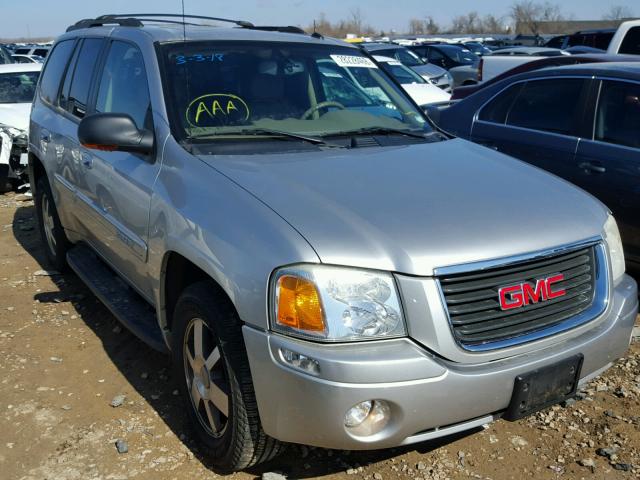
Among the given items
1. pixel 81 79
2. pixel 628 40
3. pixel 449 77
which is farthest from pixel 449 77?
pixel 81 79

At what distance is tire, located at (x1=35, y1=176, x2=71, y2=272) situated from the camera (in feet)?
16.6

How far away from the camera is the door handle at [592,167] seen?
15.3 ft

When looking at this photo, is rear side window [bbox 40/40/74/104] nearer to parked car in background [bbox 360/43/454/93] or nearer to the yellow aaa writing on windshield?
the yellow aaa writing on windshield

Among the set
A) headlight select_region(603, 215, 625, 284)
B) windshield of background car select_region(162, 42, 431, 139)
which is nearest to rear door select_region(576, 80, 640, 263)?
windshield of background car select_region(162, 42, 431, 139)

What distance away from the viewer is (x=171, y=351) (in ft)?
10.3

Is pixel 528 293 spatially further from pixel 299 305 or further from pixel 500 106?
pixel 500 106

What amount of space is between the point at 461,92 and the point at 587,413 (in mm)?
4946

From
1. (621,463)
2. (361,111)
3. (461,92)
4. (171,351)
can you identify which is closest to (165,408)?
(171,351)

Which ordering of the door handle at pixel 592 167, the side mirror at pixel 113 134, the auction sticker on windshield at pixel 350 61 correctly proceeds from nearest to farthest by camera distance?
the side mirror at pixel 113 134 → the auction sticker on windshield at pixel 350 61 → the door handle at pixel 592 167

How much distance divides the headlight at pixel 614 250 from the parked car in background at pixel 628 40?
721 centimetres

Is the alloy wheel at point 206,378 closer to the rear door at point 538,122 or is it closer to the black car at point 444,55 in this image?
the rear door at point 538,122

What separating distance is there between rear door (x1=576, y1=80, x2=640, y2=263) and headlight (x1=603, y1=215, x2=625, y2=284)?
5.31ft

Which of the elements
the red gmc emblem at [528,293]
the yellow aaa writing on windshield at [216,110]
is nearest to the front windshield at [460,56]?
the yellow aaa writing on windshield at [216,110]

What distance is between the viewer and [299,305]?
2.31 metres
